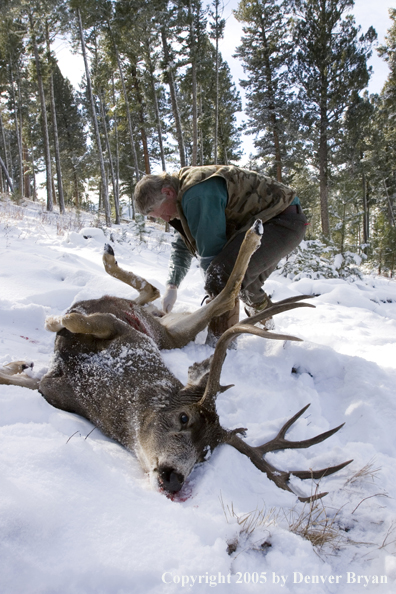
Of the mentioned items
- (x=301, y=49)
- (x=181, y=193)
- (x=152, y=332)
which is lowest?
(x=152, y=332)

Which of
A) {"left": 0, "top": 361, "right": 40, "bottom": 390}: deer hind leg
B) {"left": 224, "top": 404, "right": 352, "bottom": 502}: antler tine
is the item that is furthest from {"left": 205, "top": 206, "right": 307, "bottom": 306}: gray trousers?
{"left": 0, "top": 361, "right": 40, "bottom": 390}: deer hind leg

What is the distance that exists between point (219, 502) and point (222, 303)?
189 cm

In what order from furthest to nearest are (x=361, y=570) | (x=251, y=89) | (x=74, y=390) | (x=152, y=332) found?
(x=251, y=89) → (x=152, y=332) → (x=74, y=390) → (x=361, y=570)

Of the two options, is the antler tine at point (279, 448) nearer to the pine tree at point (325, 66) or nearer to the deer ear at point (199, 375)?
the deer ear at point (199, 375)

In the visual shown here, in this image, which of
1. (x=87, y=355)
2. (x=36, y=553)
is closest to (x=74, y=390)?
(x=87, y=355)

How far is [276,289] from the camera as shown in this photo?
7.30 metres

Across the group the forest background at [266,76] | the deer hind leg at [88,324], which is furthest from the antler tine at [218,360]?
the forest background at [266,76]

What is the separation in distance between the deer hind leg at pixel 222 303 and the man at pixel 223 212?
31 cm

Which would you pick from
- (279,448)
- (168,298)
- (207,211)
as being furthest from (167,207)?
(279,448)

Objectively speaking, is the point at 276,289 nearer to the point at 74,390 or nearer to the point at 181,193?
the point at 181,193

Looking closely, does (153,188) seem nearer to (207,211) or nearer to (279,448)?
(207,211)

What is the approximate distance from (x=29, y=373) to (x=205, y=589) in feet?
7.13

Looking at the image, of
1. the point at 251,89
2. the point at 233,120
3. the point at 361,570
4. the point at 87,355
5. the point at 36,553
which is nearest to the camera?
the point at 36,553

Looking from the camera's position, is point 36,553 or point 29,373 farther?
point 29,373
